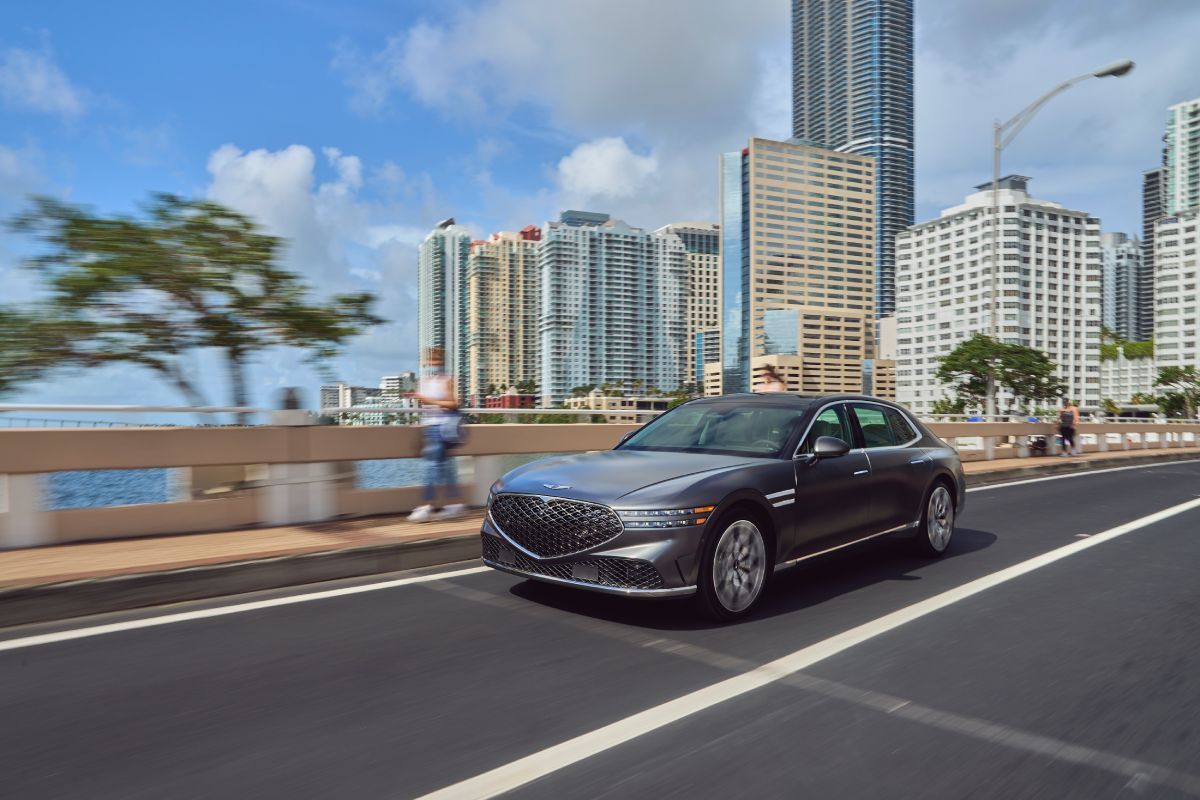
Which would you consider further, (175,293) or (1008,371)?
(1008,371)

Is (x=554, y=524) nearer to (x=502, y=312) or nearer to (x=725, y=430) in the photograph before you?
(x=725, y=430)

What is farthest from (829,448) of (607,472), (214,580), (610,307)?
(610,307)

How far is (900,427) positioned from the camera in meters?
7.77

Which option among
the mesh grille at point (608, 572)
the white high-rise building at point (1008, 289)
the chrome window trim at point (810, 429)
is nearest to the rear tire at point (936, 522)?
the chrome window trim at point (810, 429)

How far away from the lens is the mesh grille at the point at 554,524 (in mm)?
5000

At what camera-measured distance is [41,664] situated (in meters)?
4.41

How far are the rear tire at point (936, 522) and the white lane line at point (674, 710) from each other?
1.07 metres

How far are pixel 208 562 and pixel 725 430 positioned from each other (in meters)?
3.91

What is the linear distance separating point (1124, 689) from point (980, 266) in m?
176

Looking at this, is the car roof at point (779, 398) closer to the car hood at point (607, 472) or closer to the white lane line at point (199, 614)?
the car hood at point (607, 472)

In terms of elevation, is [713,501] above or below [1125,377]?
below

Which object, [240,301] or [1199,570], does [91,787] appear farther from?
[240,301]

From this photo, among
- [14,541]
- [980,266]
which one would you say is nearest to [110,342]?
[14,541]

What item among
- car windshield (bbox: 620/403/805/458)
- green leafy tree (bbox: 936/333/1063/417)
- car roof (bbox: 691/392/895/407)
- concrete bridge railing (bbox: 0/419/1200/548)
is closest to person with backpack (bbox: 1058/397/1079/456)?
concrete bridge railing (bbox: 0/419/1200/548)
